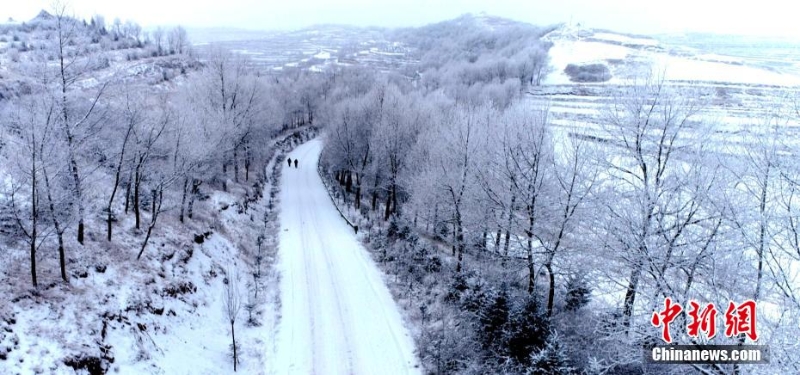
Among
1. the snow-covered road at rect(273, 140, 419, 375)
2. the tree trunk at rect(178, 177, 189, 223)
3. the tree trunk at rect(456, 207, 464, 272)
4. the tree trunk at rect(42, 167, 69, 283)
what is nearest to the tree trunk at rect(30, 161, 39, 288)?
the tree trunk at rect(42, 167, 69, 283)

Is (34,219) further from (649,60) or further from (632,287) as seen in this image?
(649,60)

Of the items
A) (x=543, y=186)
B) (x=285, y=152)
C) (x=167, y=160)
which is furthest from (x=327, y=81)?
(x=543, y=186)

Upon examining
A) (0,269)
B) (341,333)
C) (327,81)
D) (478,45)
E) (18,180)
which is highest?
(478,45)

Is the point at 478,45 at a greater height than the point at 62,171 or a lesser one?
greater

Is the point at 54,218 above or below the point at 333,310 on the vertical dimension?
above

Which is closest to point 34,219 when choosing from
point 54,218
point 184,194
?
point 54,218

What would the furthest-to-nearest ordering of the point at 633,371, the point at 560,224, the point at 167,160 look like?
1. the point at 167,160
2. the point at 560,224
3. the point at 633,371

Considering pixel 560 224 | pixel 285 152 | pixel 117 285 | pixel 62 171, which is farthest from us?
pixel 285 152

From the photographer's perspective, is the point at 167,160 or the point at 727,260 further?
the point at 167,160

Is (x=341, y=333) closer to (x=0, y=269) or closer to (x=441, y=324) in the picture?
(x=441, y=324)
